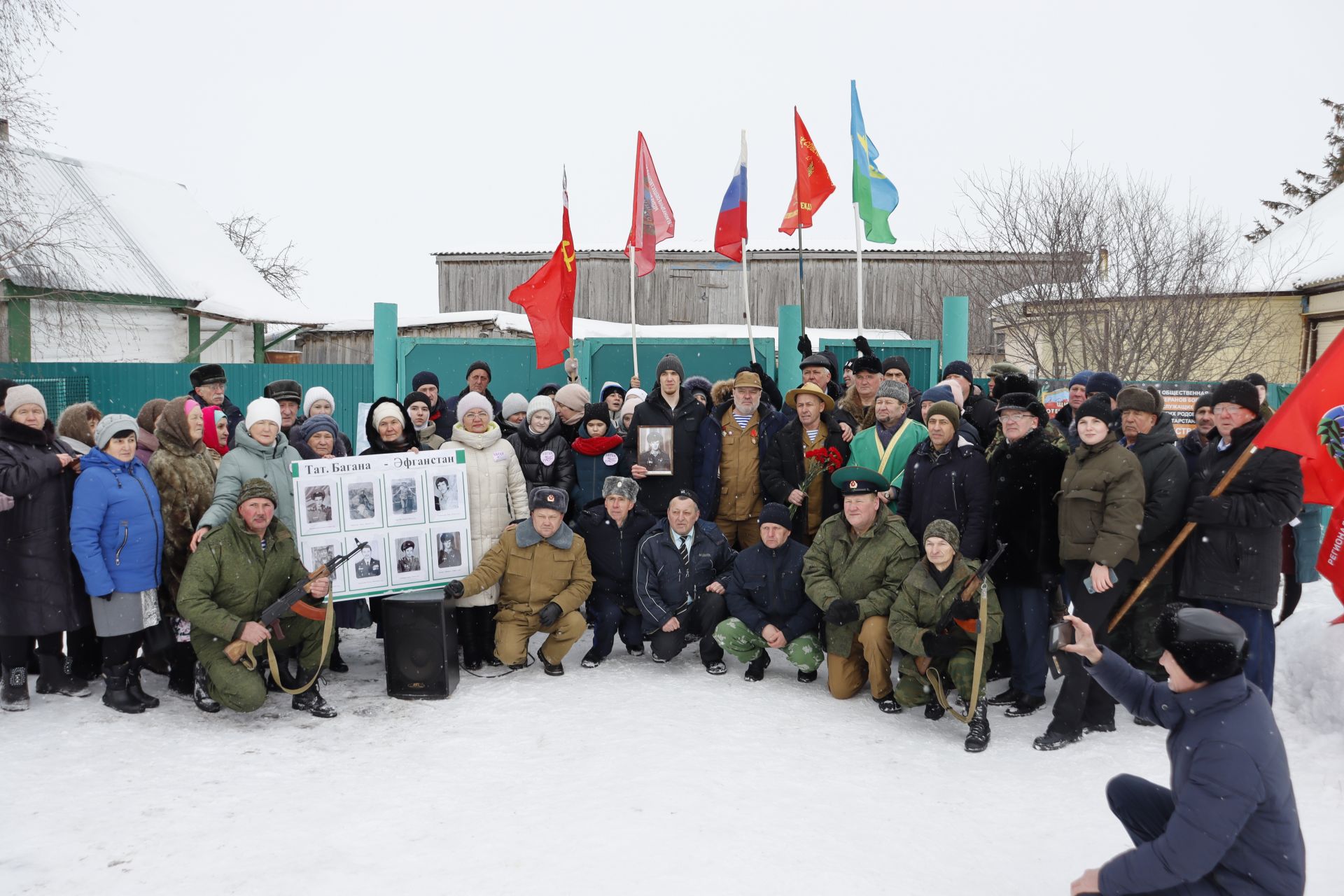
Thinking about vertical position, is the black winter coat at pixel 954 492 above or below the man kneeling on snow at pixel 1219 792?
above

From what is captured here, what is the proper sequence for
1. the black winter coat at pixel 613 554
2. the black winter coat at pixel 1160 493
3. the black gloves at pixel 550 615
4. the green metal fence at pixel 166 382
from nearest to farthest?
the black winter coat at pixel 1160 493 < the black gloves at pixel 550 615 < the black winter coat at pixel 613 554 < the green metal fence at pixel 166 382

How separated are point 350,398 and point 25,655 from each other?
9.48 m

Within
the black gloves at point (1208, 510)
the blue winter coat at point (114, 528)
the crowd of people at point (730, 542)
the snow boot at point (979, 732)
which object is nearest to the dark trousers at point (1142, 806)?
the crowd of people at point (730, 542)

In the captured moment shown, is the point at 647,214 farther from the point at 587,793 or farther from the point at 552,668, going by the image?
the point at 587,793

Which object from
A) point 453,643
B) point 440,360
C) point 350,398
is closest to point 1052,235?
point 440,360

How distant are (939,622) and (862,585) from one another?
562 millimetres

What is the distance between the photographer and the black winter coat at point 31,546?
16.7ft

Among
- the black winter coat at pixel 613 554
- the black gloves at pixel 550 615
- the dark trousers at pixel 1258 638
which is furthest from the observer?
the black winter coat at pixel 613 554

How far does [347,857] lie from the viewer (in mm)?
3592

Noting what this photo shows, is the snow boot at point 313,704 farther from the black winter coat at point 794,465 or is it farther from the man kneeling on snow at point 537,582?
the black winter coat at point 794,465

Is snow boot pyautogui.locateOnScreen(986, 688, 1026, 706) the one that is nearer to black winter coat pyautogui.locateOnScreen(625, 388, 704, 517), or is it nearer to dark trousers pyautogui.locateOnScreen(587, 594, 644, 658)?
dark trousers pyautogui.locateOnScreen(587, 594, 644, 658)

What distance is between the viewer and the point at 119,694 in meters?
5.18

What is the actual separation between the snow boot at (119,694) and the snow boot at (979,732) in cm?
463

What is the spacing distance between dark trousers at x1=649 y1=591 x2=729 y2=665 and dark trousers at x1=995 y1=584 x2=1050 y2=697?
1.79m
